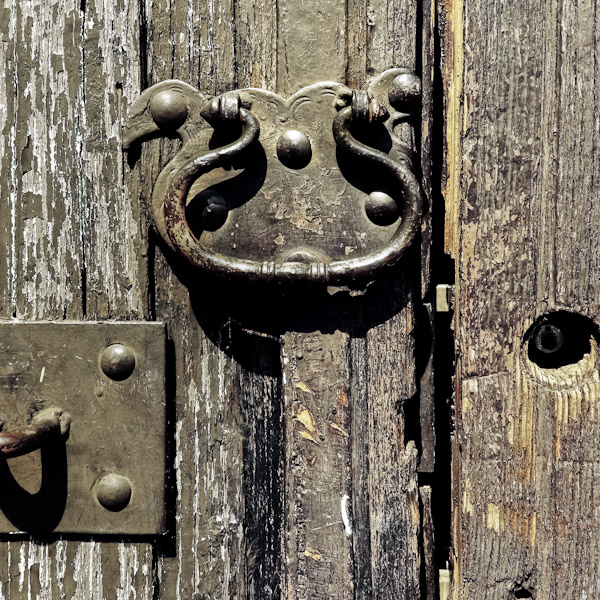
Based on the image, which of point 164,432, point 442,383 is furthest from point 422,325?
point 164,432

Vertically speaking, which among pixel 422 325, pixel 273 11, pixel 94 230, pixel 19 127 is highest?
pixel 273 11

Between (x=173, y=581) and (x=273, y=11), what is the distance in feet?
2.23

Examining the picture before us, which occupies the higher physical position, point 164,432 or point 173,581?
point 164,432

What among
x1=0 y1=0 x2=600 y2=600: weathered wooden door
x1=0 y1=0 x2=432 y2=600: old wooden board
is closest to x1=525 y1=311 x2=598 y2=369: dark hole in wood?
x1=0 y1=0 x2=600 y2=600: weathered wooden door

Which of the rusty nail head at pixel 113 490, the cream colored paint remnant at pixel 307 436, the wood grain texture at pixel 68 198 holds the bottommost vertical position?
the rusty nail head at pixel 113 490

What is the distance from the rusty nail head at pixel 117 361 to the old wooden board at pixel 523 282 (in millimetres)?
379

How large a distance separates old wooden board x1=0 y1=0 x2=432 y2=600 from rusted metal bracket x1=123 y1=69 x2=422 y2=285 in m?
0.03

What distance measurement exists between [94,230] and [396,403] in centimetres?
41

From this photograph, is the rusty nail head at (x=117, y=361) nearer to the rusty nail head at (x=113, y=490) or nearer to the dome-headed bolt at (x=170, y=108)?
the rusty nail head at (x=113, y=490)

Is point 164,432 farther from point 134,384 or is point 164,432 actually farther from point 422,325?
point 422,325

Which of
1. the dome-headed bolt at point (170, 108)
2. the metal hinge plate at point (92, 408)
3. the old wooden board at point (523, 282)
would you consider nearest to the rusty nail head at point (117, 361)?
the metal hinge plate at point (92, 408)

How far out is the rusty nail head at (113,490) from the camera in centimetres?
68

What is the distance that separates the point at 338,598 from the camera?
0.69 m

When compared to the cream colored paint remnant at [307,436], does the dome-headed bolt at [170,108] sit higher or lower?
higher
